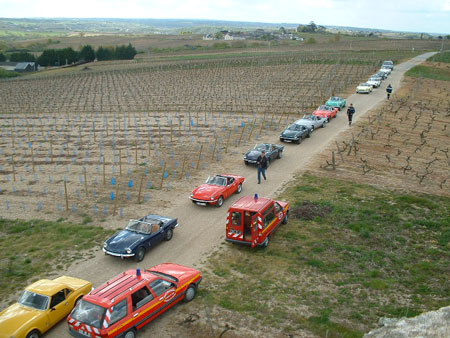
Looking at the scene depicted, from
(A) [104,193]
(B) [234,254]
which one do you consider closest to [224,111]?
(A) [104,193]

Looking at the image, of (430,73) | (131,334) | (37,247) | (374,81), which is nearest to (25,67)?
(374,81)

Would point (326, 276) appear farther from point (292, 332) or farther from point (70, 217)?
point (70, 217)

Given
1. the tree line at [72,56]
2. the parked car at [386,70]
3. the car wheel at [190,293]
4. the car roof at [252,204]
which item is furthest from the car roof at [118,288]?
the tree line at [72,56]

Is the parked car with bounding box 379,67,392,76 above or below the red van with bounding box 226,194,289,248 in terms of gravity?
above

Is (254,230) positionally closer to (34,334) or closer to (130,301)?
(130,301)

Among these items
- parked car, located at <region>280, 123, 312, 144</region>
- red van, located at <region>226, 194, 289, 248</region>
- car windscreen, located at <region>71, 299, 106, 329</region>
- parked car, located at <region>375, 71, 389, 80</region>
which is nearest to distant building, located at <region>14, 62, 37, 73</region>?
parked car, located at <region>375, 71, 389, 80</region>

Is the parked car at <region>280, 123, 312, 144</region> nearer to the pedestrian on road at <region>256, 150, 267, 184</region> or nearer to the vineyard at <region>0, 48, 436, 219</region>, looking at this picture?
the vineyard at <region>0, 48, 436, 219</region>
